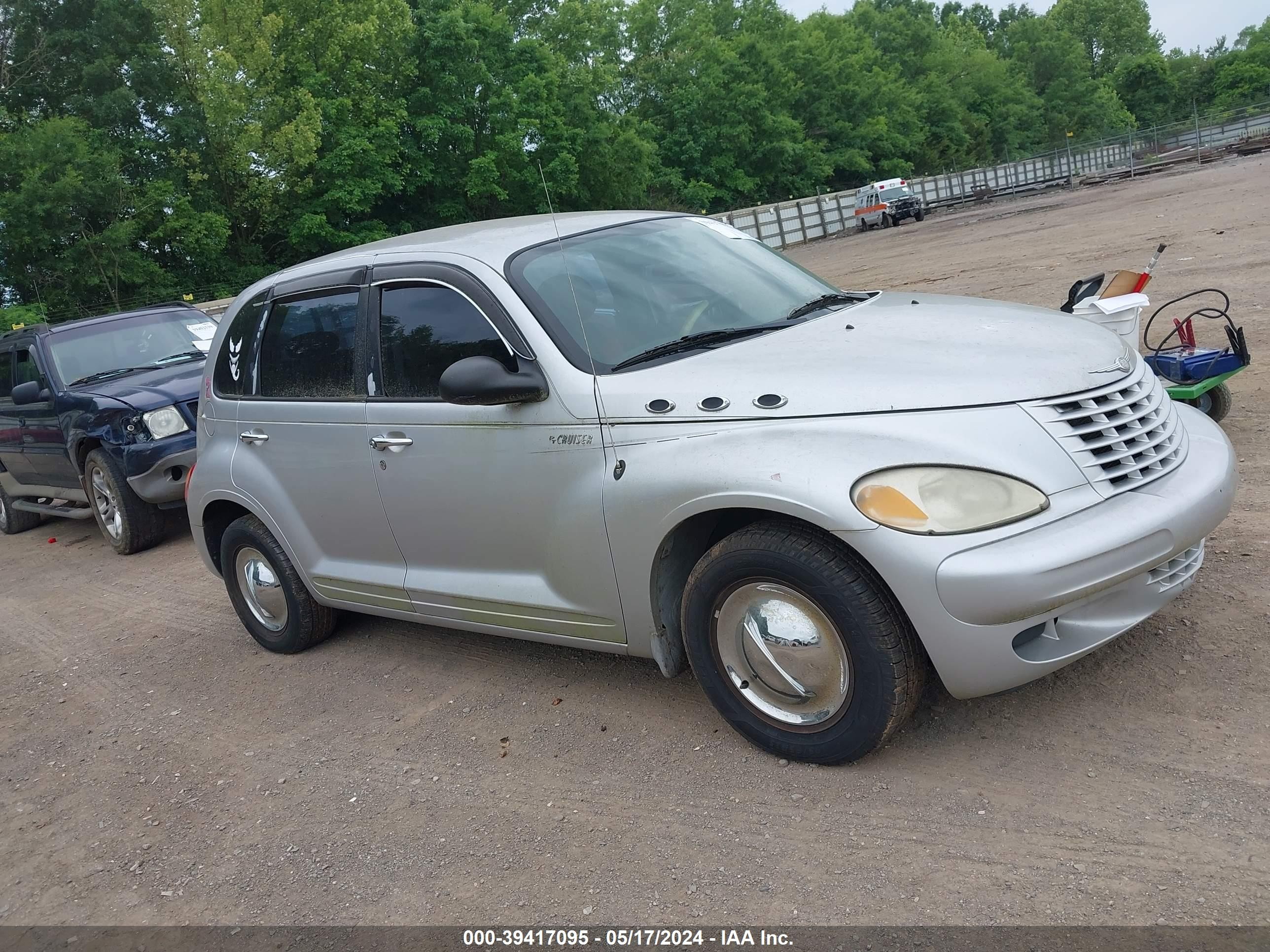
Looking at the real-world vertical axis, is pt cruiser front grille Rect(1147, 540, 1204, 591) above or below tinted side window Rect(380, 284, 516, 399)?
below

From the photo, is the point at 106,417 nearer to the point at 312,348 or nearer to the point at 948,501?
the point at 312,348

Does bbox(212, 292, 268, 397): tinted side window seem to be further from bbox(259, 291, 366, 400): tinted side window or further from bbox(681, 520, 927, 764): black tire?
bbox(681, 520, 927, 764): black tire

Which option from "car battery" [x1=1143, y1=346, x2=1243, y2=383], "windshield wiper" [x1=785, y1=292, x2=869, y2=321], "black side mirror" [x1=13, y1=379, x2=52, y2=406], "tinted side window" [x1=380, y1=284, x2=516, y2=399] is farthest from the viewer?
"black side mirror" [x1=13, y1=379, x2=52, y2=406]

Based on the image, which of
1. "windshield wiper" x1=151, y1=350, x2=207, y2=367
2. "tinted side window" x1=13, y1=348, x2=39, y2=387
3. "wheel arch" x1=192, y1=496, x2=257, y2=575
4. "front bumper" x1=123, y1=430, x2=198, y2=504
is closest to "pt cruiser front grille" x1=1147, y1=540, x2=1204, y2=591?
"wheel arch" x1=192, y1=496, x2=257, y2=575

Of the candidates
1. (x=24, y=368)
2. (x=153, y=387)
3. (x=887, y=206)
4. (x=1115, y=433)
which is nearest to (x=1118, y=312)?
(x=1115, y=433)

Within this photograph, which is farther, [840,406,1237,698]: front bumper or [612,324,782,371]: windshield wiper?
[612,324,782,371]: windshield wiper

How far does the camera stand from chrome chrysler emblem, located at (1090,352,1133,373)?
3.39 metres

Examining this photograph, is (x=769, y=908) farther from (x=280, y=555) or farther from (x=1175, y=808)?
(x=280, y=555)

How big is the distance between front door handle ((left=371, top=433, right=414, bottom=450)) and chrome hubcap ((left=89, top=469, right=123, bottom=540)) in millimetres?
5405

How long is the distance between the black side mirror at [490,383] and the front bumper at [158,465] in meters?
5.59

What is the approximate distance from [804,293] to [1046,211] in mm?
34963

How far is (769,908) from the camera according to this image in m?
2.90

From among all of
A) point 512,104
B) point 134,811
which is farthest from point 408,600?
point 512,104

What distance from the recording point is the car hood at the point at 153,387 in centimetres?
877
